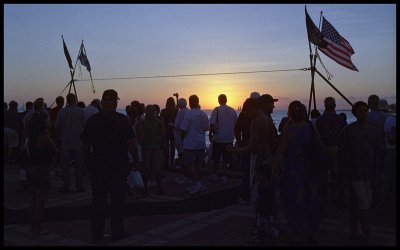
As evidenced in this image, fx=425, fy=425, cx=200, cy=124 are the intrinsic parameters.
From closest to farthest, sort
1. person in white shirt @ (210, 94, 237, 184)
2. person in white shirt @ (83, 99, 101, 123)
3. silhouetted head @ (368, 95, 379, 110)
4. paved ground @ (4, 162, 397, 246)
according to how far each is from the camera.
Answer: paved ground @ (4, 162, 397, 246), silhouetted head @ (368, 95, 379, 110), person in white shirt @ (210, 94, 237, 184), person in white shirt @ (83, 99, 101, 123)

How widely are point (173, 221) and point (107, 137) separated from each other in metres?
1.75

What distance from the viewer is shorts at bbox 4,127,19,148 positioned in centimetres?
1220

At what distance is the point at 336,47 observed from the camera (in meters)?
11.6

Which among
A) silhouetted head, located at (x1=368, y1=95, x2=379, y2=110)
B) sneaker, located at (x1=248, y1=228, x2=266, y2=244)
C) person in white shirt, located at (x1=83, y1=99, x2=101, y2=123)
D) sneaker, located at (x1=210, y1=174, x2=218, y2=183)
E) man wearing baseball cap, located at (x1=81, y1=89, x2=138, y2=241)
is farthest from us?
sneaker, located at (x1=210, y1=174, x2=218, y2=183)

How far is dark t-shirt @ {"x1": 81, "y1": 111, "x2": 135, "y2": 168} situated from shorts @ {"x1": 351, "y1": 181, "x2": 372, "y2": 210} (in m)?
3.06

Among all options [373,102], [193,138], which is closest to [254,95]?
[193,138]

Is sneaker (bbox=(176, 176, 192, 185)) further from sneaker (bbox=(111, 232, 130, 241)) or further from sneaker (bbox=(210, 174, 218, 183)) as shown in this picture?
sneaker (bbox=(111, 232, 130, 241))

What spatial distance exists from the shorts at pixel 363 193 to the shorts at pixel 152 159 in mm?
4058

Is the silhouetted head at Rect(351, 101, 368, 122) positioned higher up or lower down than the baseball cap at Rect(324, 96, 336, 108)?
lower down

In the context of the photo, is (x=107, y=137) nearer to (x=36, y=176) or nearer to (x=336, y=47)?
(x=36, y=176)

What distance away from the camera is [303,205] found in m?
5.27

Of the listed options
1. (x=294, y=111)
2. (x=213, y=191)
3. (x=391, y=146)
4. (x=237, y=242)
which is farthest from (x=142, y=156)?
(x=391, y=146)

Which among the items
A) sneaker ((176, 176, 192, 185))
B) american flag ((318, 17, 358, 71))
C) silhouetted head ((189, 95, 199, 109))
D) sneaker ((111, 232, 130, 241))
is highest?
american flag ((318, 17, 358, 71))

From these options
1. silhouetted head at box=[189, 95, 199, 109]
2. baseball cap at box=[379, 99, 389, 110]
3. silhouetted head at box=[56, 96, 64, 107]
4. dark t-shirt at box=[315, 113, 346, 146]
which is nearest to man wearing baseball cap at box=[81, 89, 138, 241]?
silhouetted head at box=[189, 95, 199, 109]
